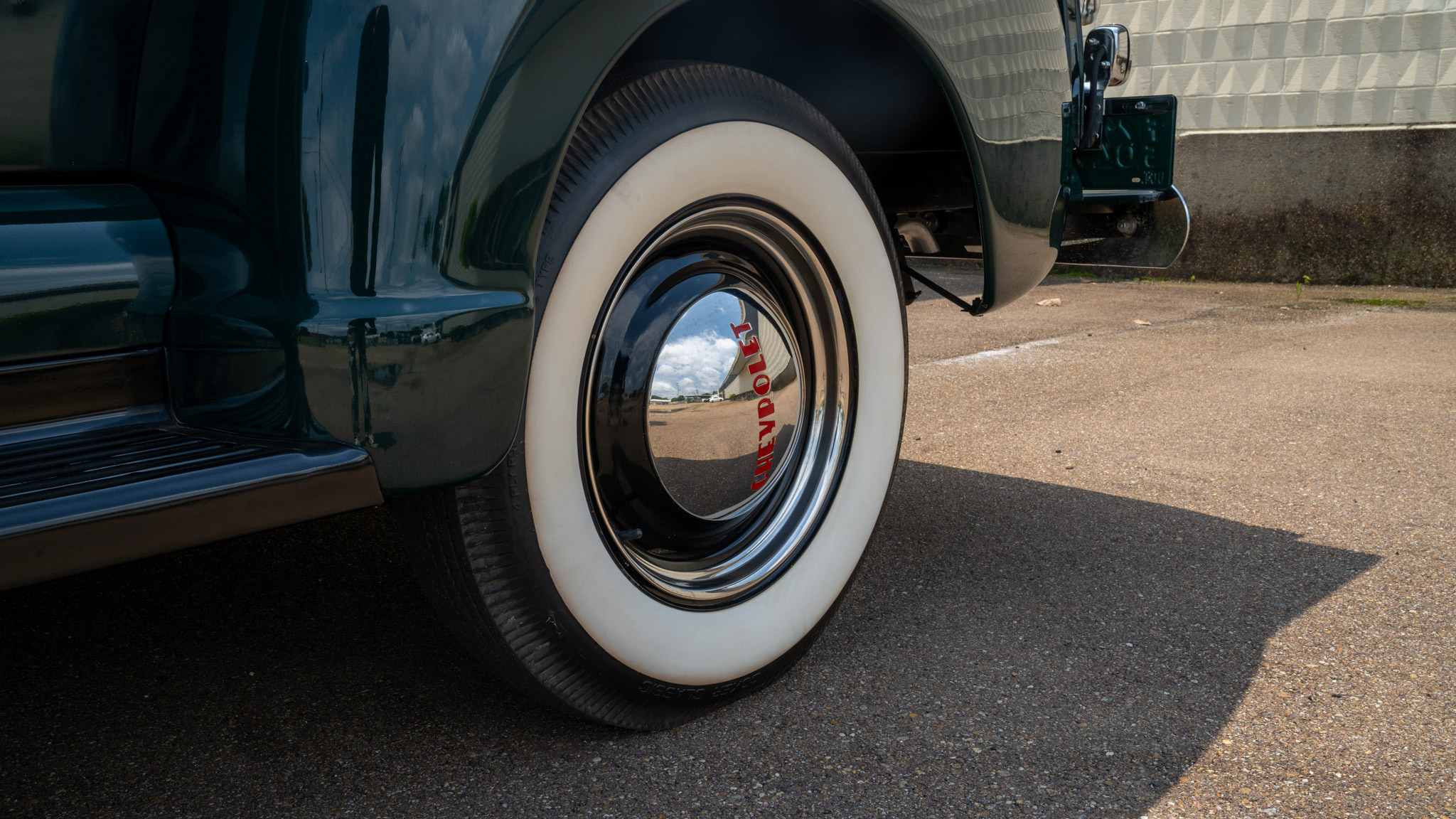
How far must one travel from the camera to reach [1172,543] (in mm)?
2320

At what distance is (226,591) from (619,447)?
37.6 inches

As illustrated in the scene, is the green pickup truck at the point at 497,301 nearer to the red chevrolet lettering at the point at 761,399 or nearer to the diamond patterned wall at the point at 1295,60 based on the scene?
the red chevrolet lettering at the point at 761,399

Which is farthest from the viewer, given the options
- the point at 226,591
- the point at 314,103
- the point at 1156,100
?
the point at 1156,100

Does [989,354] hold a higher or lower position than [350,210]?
lower

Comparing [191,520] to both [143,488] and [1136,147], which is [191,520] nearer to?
[143,488]

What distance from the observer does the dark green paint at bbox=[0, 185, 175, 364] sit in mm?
992

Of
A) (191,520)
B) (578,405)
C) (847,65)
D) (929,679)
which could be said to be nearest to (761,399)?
(578,405)

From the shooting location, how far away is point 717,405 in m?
1.58

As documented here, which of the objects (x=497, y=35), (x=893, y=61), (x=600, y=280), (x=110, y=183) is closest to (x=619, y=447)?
(x=600, y=280)

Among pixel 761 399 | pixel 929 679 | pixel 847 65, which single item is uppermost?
pixel 847 65

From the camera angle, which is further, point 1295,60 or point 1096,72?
point 1295,60

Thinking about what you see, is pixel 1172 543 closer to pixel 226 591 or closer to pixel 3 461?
pixel 226 591

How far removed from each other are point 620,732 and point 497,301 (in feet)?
2.22

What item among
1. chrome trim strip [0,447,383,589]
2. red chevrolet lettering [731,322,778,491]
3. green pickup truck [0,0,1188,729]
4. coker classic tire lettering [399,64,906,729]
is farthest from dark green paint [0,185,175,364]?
red chevrolet lettering [731,322,778,491]
